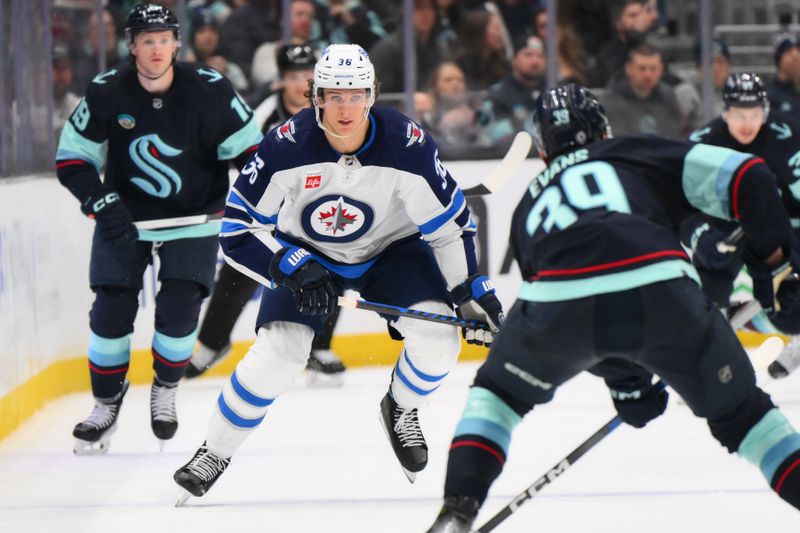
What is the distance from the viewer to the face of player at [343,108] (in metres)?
3.09

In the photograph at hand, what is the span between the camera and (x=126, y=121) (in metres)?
3.93

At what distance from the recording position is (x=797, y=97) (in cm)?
612

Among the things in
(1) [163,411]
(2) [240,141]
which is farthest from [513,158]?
(1) [163,411]

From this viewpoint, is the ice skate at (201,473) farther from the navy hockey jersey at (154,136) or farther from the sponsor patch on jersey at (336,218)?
the navy hockey jersey at (154,136)

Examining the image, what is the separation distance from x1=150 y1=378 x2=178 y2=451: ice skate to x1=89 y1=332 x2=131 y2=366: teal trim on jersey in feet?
0.41

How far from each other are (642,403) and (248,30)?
12.3 ft

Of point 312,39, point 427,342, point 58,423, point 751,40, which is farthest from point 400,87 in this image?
point 427,342

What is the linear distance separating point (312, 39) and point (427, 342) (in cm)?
293

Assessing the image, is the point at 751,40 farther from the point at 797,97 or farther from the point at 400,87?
the point at 400,87

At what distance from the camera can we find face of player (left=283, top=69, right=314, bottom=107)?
5160 mm

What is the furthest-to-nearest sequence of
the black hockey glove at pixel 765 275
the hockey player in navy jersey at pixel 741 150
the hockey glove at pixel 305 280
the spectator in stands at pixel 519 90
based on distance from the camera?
the spectator in stands at pixel 519 90 < the hockey player in navy jersey at pixel 741 150 < the hockey glove at pixel 305 280 < the black hockey glove at pixel 765 275

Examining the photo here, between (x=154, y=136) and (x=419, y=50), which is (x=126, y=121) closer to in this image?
(x=154, y=136)

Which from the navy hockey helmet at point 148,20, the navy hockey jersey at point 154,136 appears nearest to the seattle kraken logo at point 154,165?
the navy hockey jersey at point 154,136

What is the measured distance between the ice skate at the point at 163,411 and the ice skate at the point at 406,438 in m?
0.74
